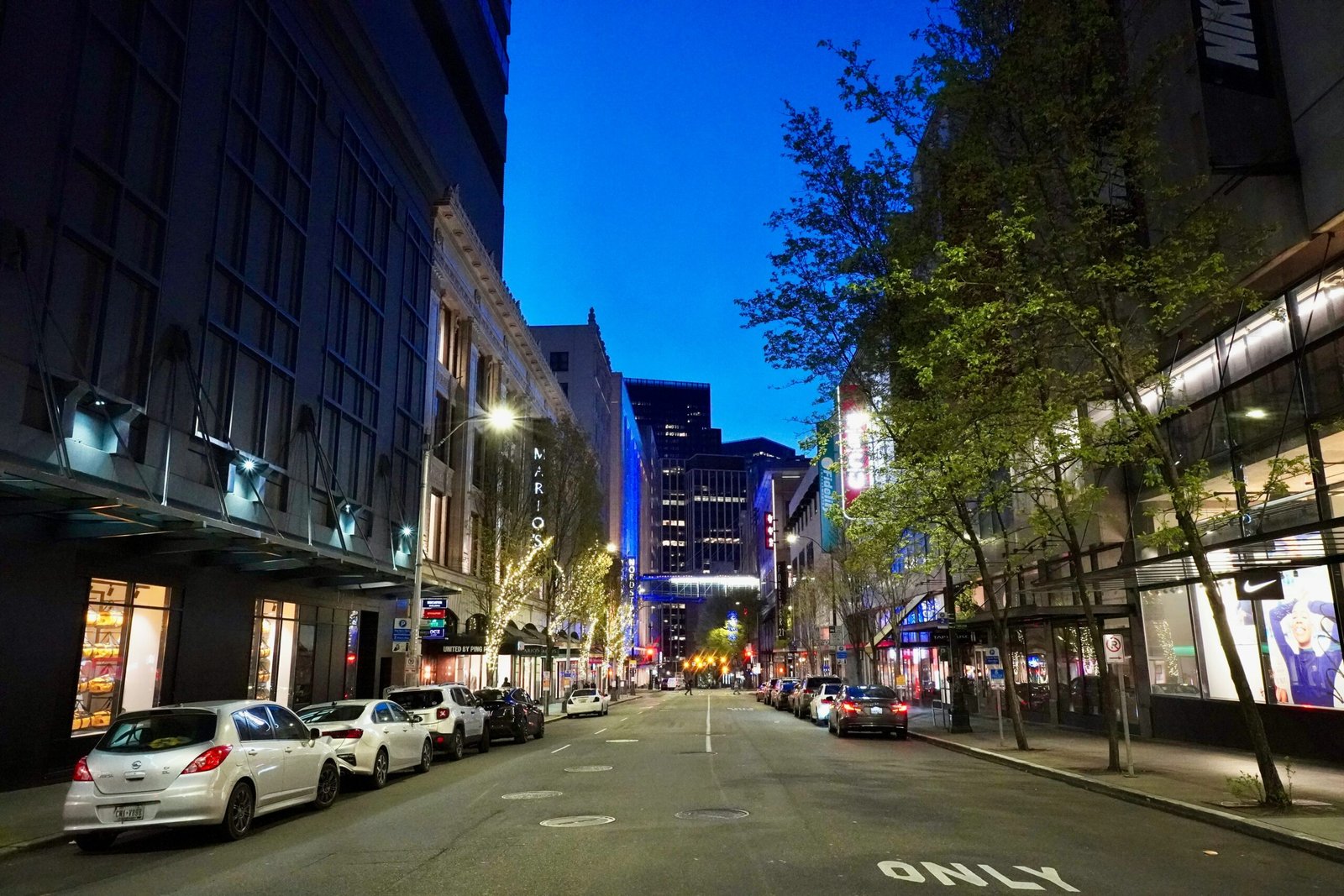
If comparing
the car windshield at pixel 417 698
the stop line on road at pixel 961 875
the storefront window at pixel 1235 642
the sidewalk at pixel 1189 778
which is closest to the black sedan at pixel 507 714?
the car windshield at pixel 417 698

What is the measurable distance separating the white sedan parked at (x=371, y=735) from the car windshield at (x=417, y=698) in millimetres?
2991

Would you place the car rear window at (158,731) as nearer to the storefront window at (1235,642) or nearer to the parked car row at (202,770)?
the parked car row at (202,770)

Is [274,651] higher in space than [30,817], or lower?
higher

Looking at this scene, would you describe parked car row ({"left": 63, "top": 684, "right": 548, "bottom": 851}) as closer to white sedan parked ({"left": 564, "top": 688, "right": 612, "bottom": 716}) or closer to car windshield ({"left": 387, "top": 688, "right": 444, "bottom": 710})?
car windshield ({"left": 387, "top": 688, "right": 444, "bottom": 710})

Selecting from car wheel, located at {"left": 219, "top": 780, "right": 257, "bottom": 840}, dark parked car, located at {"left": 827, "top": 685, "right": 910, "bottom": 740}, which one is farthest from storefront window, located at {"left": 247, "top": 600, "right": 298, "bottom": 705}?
dark parked car, located at {"left": 827, "top": 685, "right": 910, "bottom": 740}

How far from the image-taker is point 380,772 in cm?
1603

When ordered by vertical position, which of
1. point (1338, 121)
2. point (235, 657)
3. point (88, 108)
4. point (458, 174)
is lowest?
point (235, 657)

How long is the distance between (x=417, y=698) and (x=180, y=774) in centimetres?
1135

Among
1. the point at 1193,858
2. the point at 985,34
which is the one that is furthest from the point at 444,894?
the point at 985,34

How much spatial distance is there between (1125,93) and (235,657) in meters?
21.7

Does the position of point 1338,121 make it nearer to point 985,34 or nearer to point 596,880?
point 985,34

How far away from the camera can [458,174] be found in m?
46.1

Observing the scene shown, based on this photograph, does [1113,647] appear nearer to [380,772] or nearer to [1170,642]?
[1170,642]

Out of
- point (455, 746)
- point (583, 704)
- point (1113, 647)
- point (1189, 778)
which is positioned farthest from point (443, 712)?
point (583, 704)
